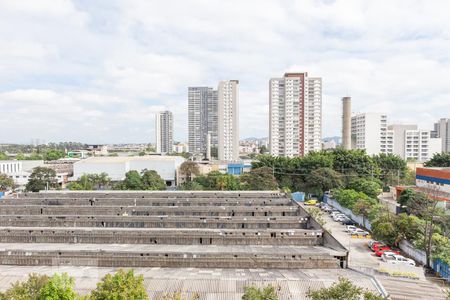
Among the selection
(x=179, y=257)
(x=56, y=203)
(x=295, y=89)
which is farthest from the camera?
(x=295, y=89)

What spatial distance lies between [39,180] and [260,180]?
90.6 feet

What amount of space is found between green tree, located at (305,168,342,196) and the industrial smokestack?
29.1 meters

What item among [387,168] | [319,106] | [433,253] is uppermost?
[319,106]

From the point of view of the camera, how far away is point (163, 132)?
120 m

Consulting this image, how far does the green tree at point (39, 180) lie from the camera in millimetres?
37812

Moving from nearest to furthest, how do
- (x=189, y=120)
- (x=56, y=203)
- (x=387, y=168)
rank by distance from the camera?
(x=56, y=203)
(x=387, y=168)
(x=189, y=120)

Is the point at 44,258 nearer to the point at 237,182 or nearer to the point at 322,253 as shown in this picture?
the point at 322,253

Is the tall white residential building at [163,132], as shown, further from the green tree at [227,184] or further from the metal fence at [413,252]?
the metal fence at [413,252]

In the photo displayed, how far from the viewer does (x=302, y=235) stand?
16.2 m

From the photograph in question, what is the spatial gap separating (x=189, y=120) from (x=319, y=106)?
49.3m

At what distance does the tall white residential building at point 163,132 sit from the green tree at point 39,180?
261 ft

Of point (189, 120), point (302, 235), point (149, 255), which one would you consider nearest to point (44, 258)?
point (149, 255)

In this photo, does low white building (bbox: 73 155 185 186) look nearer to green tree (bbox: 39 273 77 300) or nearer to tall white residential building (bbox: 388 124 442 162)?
green tree (bbox: 39 273 77 300)

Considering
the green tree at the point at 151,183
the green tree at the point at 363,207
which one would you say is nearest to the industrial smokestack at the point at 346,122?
the green tree at the point at 363,207
